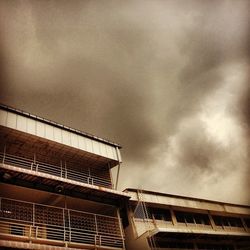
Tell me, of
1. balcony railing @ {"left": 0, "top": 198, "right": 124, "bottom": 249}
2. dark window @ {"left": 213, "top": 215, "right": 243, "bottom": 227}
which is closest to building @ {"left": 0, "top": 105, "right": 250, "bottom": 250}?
balcony railing @ {"left": 0, "top": 198, "right": 124, "bottom": 249}

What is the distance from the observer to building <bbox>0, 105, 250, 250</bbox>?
56.1 feet

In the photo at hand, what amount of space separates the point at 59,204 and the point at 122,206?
14.9ft

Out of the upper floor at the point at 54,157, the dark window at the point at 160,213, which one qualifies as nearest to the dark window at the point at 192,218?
the dark window at the point at 160,213

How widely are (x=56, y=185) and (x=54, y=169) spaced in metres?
2.03

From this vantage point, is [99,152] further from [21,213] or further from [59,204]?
[21,213]

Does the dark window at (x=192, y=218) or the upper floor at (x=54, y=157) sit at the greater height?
the upper floor at (x=54, y=157)

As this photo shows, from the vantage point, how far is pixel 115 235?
1878 cm

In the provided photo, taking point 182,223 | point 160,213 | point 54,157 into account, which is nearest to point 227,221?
point 182,223

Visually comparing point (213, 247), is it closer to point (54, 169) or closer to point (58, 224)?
point (58, 224)

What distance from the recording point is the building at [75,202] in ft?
56.1

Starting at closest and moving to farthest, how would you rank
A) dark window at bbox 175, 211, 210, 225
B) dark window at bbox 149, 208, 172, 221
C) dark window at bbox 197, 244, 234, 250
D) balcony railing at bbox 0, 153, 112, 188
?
1. balcony railing at bbox 0, 153, 112, 188
2. dark window at bbox 197, 244, 234, 250
3. dark window at bbox 149, 208, 172, 221
4. dark window at bbox 175, 211, 210, 225

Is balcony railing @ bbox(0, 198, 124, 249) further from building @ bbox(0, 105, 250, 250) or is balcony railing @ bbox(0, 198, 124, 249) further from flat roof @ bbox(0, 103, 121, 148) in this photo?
flat roof @ bbox(0, 103, 121, 148)

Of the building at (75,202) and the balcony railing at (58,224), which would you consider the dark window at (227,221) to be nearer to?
the building at (75,202)

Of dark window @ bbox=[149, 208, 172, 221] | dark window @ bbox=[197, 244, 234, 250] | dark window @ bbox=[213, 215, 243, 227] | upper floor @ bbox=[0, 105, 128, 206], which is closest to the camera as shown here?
upper floor @ bbox=[0, 105, 128, 206]
